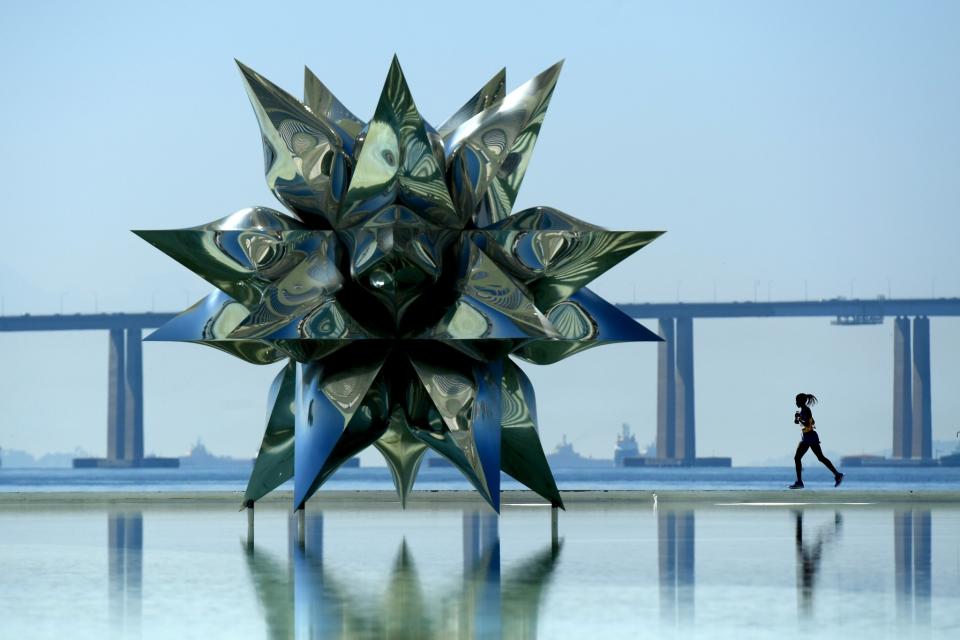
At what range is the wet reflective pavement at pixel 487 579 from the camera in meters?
6.69

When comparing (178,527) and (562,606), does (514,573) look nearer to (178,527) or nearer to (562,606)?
(562,606)

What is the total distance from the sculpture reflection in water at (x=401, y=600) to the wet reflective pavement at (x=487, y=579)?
0.05ft

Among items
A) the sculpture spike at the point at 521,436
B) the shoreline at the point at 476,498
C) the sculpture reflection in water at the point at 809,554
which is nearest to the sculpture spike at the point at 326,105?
the sculpture spike at the point at 521,436

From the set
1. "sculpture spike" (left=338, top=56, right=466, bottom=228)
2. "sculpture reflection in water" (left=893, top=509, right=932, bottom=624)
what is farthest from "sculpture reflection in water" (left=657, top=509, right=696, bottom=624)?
"sculpture spike" (left=338, top=56, right=466, bottom=228)

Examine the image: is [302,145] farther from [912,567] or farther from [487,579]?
[912,567]

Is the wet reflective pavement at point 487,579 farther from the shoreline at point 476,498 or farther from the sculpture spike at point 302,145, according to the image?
the shoreline at point 476,498

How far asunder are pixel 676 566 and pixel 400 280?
10.1 ft

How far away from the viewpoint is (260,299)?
37.4 feet

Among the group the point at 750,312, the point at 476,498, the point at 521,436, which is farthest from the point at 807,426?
the point at 750,312

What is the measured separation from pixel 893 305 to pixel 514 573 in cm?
8432

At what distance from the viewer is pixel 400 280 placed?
1095 centimetres

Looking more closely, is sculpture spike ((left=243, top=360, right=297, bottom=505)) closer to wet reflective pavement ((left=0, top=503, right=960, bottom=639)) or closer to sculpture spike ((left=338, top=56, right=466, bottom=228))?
wet reflective pavement ((left=0, top=503, right=960, bottom=639))

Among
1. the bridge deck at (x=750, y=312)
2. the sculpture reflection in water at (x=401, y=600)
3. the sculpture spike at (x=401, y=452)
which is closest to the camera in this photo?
the sculpture reflection in water at (x=401, y=600)

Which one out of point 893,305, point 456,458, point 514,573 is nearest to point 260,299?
point 456,458
